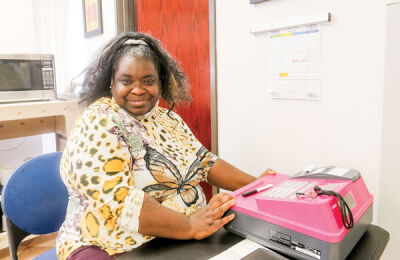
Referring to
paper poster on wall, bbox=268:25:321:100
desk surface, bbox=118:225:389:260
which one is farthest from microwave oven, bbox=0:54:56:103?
desk surface, bbox=118:225:389:260

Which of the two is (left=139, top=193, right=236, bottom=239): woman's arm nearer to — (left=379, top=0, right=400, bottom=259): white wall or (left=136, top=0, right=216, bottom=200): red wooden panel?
(left=379, top=0, right=400, bottom=259): white wall

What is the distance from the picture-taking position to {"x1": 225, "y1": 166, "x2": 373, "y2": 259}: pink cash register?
2.42ft

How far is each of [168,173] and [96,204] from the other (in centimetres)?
28

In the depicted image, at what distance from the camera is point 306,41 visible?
121 cm

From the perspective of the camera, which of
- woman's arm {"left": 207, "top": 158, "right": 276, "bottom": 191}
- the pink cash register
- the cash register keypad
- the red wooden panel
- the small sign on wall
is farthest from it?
the small sign on wall

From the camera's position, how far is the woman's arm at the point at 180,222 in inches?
35.1

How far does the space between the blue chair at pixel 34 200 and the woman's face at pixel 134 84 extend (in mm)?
398

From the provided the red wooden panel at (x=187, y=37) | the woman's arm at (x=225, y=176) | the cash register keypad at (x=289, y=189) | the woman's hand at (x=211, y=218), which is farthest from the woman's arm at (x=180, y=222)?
the red wooden panel at (x=187, y=37)

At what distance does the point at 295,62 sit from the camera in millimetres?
1261

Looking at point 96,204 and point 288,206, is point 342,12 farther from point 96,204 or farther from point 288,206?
point 96,204

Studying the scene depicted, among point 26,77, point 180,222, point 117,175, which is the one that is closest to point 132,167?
point 117,175

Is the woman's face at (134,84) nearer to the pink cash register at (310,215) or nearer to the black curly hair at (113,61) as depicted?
the black curly hair at (113,61)

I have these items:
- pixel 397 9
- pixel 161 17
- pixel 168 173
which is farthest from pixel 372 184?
pixel 161 17

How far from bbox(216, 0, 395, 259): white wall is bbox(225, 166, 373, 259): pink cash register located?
24cm
